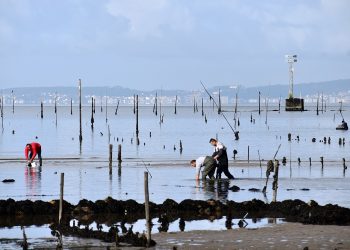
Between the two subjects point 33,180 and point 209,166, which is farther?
point 33,180

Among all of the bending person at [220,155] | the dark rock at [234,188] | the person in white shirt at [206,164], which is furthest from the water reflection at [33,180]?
the dark rock at [234,188]

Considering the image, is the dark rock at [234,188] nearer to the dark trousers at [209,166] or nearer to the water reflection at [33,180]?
the dark trousers at [209,166]

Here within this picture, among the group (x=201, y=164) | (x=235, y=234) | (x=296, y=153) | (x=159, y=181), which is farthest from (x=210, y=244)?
(x=296, y=153)

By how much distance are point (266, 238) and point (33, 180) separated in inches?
1094

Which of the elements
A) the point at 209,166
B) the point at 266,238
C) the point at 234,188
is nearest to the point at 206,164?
the point at 209,166

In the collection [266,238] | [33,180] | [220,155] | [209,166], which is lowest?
[266,238]

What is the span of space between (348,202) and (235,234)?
39.8 ft

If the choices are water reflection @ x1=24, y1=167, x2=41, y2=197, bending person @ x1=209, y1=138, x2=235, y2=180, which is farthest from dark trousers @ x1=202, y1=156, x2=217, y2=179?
water reflection @ x1=24, y1=167, x2=41, y2=197

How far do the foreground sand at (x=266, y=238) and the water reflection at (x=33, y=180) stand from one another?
1716 cm

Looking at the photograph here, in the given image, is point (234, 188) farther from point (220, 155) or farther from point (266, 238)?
point (266, 238)

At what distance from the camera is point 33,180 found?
54469mm

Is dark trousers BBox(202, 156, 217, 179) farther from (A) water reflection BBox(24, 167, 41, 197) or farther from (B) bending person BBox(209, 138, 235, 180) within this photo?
(A) water reflection BBox(24, 167, 41, 197)

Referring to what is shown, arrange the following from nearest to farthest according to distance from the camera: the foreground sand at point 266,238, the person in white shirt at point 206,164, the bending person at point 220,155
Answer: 1. the foreground sand at point 266,238
2. the bending person at point 220,155
3. the person in white shirt at point 206,164

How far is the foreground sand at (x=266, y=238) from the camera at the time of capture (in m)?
27.6
